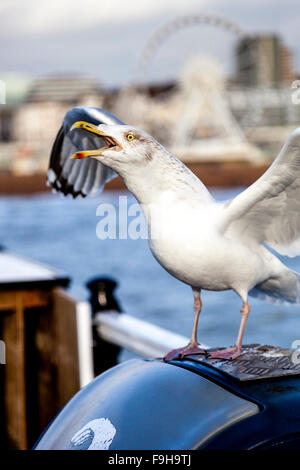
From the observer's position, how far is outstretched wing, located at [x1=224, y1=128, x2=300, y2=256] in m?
1.18

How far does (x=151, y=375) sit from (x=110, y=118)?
503mm

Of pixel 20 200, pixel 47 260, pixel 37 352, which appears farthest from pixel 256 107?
pixel 37 352

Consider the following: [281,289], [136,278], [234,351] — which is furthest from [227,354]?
[136,278]

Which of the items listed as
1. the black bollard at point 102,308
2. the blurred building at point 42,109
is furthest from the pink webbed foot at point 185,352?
the blurred building at point 42,109

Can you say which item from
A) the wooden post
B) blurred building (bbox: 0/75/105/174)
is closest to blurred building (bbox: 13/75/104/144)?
blurred building (bbox: 0/75/105/174)

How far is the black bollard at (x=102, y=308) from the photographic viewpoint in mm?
2698

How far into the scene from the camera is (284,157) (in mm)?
1171

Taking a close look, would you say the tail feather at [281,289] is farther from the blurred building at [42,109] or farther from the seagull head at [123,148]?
the blurred building at [42,109]

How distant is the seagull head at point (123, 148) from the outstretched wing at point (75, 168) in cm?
32

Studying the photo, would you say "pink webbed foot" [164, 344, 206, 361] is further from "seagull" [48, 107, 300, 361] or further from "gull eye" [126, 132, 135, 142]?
"gull eye" [126, 132, 135, 142]

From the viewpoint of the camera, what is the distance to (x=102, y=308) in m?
2.76

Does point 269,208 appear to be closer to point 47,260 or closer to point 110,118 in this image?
point 110,118

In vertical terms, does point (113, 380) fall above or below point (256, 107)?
below

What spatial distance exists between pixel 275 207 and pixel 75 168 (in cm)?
49
